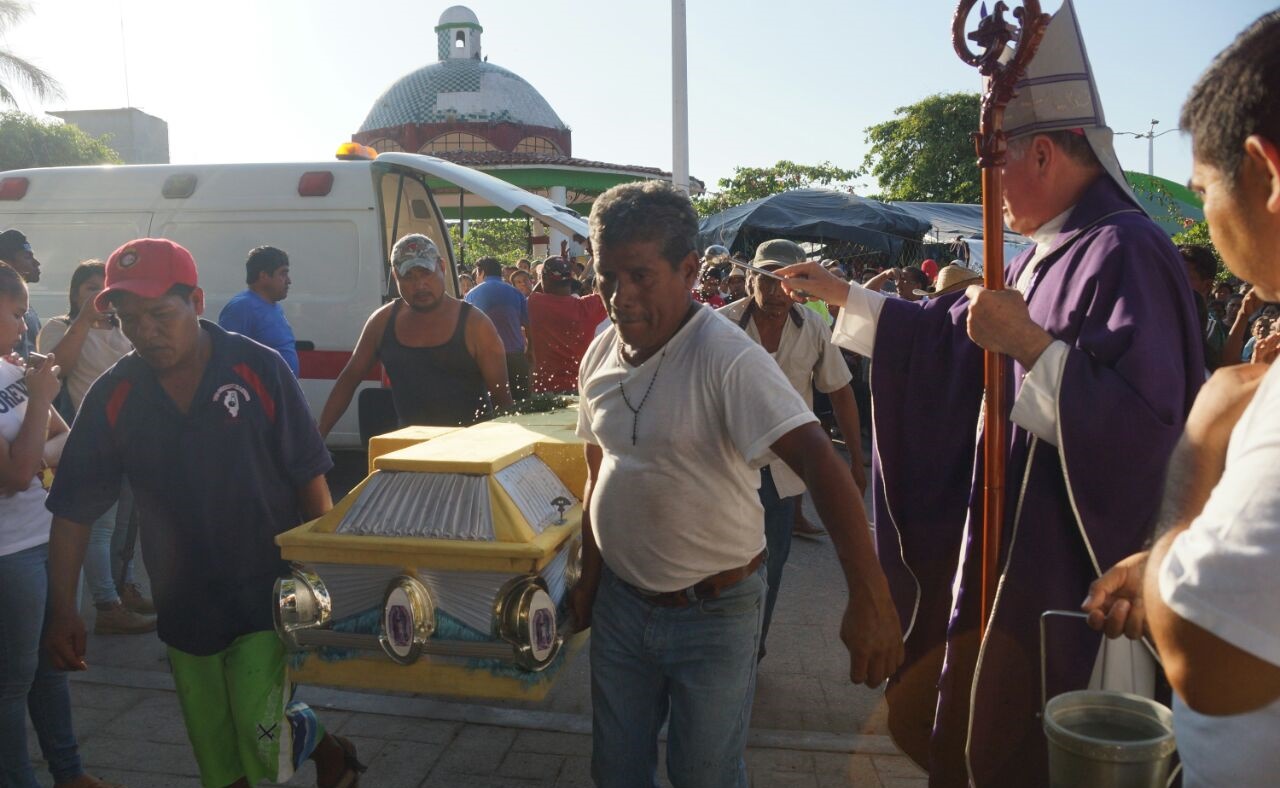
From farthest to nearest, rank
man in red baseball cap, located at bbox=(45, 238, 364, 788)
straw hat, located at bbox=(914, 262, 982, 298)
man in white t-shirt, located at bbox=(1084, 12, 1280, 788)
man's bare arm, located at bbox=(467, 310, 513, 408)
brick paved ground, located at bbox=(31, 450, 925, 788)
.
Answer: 1. straw hat, located at bbox=(914, 262, 982, 298)
2. man's bare arm, located at bbox=(467, 310, 513, 408)
3. brick paved ground, located at bbox=(31, 450, 925, 788)
4. man in red baseball cap, located at bbox=(45, 238, 364, 788)
5. man in white t-shirt, located at bbox=(1084, 12, 1280, 788)

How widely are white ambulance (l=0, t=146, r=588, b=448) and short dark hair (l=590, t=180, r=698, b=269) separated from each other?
16.6 ft

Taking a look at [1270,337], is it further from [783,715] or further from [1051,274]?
[783,715]

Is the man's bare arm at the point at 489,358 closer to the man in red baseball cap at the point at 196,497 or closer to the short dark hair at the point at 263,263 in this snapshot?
the man in red baseball cap at the point at 196,497

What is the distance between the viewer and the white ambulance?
710 centimetres

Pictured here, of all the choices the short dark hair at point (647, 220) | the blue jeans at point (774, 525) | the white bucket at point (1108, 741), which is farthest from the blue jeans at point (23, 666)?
the white bucket at point (1108, 741)

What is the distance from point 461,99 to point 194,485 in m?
41.6

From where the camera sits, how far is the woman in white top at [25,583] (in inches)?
114

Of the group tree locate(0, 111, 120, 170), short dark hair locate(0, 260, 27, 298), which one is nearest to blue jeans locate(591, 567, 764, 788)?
short dark hair locate(0, 260, 27, 298)

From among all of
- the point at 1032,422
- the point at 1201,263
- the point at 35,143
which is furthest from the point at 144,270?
the point at 35,143

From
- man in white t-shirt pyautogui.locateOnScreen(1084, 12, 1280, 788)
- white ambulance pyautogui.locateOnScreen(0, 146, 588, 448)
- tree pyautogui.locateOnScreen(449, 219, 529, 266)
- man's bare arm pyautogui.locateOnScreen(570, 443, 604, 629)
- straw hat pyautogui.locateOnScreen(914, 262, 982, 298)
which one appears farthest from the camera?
tree pyautogui.locateOnScreen(449, 219, 529, 266)

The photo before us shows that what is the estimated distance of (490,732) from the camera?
12.4ft

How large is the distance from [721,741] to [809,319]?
7.98 ft

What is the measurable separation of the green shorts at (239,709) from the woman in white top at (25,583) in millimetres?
538

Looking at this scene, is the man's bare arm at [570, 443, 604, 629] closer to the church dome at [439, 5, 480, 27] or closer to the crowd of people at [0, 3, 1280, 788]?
the crowd of people at [0, 3, 1280, 788]
